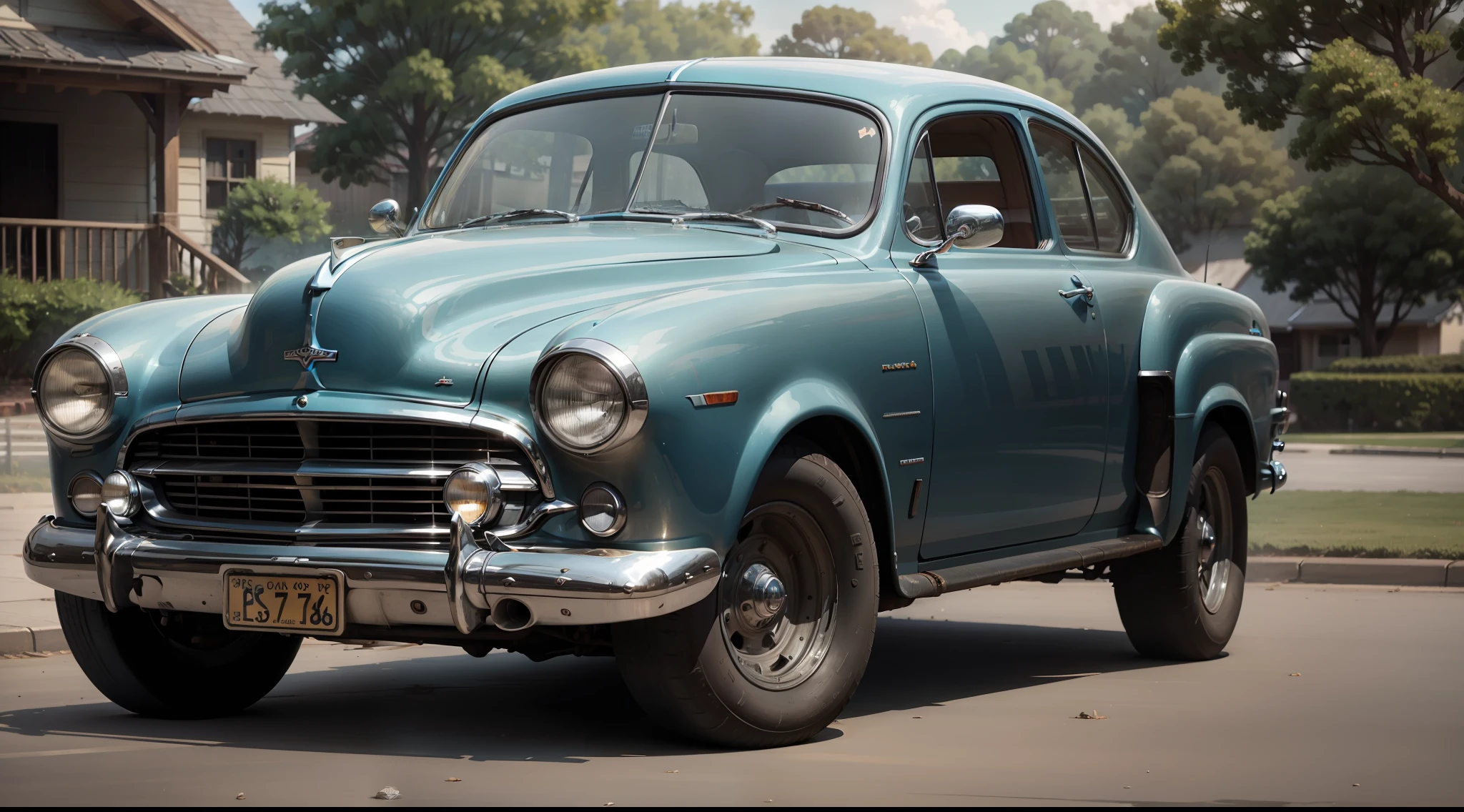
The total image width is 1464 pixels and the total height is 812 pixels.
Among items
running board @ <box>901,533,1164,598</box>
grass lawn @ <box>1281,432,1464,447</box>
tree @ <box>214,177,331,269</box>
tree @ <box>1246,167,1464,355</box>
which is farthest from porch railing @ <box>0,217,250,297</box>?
tree @ <box>1246,167,1464,355</box>

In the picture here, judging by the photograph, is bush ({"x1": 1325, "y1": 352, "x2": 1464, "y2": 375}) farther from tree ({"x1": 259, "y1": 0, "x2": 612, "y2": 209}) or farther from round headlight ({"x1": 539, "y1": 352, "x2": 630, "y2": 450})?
round headlight ({"x1": 539, "y1": 352, "x2": 630, "y2": 450})

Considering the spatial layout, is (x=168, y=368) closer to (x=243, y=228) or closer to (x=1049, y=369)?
(x=1049, y=369)

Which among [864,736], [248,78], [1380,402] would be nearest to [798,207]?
[864,736]

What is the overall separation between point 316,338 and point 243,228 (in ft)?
89.9

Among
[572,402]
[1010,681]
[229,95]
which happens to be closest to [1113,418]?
[1010,681]

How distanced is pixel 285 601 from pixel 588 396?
1028 millimetres

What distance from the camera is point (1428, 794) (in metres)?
5.01

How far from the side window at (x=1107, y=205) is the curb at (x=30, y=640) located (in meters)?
4.62

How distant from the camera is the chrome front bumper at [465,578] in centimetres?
477

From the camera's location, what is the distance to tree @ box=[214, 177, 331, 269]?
31.2 metres

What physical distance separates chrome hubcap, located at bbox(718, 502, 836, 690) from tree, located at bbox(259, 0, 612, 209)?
36.7 m

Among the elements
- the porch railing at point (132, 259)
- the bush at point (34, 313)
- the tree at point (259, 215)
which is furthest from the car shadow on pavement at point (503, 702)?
the tree at point (259, 215)

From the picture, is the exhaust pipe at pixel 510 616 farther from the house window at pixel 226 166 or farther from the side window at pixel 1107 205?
the house window at pixel 226 166

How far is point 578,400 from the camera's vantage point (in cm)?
492
